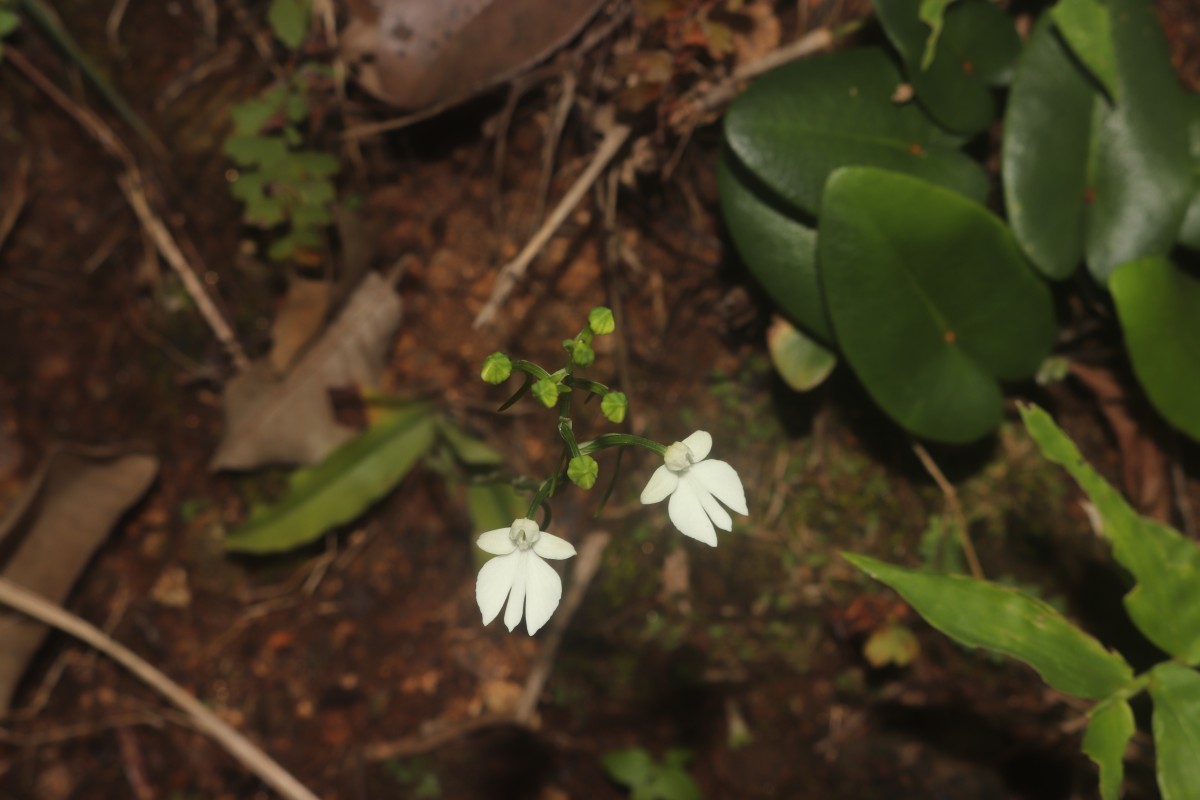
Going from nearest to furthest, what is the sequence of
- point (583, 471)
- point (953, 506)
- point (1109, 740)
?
point (583, 471)
point (1109, 740)
point (953, 506)

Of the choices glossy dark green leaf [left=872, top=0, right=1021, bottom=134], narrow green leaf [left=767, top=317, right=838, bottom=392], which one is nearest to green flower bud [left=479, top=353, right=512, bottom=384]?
narrow green leaf [left=767, top=317, right=838, bottom=392]

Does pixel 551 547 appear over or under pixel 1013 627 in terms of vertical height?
over

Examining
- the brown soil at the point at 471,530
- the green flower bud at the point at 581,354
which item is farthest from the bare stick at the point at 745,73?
the green flower bud at the point at 581,354

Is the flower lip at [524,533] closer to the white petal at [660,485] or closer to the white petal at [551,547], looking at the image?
the white petal at [551,547]

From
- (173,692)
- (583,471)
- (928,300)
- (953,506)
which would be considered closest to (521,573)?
(583,471)

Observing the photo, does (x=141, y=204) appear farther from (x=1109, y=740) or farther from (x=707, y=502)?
(x=1109, y=740)

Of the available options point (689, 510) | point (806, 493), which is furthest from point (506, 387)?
point (689, 510)

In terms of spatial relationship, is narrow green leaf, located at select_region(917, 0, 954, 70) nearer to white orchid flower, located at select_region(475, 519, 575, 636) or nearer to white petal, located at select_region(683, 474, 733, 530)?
white petal, located at select_region(683, 474, 733, 530)
